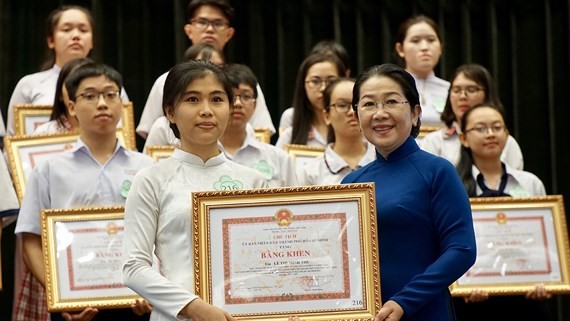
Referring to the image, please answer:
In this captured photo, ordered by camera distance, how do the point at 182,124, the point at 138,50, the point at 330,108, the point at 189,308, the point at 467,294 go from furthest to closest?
the point at 138,50, the point at 330,108, the point at 467,294, the point at 182,124, the point at 189,308

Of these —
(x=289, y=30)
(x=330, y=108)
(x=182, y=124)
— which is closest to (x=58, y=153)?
(x=330, y=108)

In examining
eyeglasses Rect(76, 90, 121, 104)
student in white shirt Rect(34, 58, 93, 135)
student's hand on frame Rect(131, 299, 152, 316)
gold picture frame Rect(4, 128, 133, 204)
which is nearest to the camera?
student's hand on frame Rect(131, 299, 152, 316)

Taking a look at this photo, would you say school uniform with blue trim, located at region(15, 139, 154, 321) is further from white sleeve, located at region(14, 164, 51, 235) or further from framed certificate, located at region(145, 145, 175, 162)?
framed certificate, located at region(145, 145, 175, 162)

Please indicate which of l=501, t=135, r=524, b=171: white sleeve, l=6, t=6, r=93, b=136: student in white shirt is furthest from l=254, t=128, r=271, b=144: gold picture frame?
l=501, t=135, r=524, b=171: white sleeve

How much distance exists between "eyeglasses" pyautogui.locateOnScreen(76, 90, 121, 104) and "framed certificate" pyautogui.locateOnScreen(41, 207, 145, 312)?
0.58 meters

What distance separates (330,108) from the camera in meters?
5.52

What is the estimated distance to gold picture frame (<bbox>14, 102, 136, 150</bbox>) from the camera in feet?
18.6

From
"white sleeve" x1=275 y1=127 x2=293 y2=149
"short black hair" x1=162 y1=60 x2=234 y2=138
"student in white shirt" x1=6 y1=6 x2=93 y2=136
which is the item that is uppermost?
"student in white shirt" x1=6 y1=6 x2=93 y2=136

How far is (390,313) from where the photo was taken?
133 inches

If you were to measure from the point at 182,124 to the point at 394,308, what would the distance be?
885 mm

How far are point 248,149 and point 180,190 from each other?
68.5 inches

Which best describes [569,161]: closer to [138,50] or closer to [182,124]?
[138,50]

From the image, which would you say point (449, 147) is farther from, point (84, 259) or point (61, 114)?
point (84, 259)

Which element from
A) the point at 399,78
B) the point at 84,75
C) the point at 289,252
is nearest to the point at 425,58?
the point at 84,75
